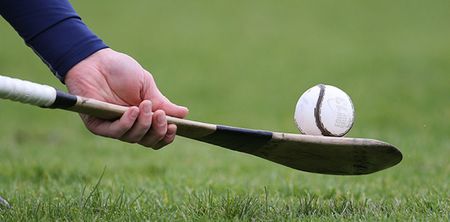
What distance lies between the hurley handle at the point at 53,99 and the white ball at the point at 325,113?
827 mm

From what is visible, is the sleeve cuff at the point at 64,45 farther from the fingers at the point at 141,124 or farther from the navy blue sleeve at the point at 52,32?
the fingers at the point at 141,124

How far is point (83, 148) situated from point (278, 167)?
2.48m

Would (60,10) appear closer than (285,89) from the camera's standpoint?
Yes

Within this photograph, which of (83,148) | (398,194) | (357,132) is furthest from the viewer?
(357,132)

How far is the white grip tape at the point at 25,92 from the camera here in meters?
2.98

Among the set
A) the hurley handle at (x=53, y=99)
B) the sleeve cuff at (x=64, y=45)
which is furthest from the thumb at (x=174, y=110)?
the sleeve cuff at (x=64, y=45)

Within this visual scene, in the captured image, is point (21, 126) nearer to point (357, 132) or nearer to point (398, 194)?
point (357, 132)

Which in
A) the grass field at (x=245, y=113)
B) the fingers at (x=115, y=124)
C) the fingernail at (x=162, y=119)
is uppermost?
the fingernail at (x=162, y=119)

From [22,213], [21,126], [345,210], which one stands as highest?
[345,210]

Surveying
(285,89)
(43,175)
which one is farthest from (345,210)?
(285,89)

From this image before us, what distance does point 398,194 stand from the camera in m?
A: 4.56

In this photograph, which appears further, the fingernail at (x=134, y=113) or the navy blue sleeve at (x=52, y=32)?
the navy blue sleeve at (x=52, y=32)

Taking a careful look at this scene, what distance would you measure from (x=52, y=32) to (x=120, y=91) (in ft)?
1.29

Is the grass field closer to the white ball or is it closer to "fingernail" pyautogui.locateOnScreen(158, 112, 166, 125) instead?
the white ball
